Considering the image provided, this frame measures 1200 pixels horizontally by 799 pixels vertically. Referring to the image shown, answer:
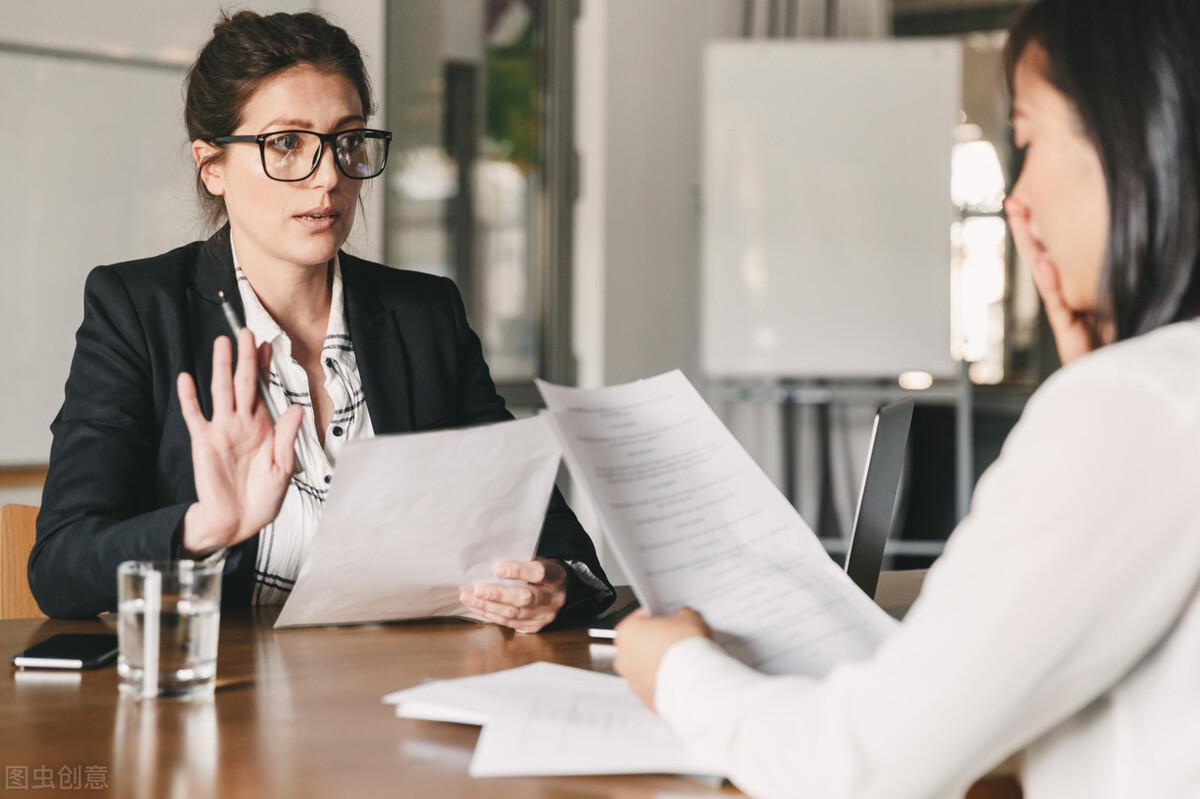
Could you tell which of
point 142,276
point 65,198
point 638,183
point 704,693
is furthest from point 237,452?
point 638,183

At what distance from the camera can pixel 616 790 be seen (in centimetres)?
87

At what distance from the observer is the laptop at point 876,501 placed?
137 centimetres

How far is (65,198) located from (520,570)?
211 centimetres

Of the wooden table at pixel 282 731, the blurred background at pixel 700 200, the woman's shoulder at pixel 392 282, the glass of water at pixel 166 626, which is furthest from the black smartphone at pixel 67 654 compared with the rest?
the blurred background at pixel 700 200

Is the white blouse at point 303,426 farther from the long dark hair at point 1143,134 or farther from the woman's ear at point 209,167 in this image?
the long dark hair at point 1143,134

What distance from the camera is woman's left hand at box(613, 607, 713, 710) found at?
35.9 inches

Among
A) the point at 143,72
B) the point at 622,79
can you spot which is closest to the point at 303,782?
the point at 143,72

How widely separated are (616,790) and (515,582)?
0.54 metres

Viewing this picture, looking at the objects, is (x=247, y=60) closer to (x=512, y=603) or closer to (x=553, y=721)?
(x=512, y=603)

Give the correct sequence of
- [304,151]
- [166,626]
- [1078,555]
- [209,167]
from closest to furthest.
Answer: [1078,555] < [166,626] < [304,151] < [209,167]

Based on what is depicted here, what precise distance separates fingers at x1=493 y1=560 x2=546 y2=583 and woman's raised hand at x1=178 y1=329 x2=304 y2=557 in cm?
25

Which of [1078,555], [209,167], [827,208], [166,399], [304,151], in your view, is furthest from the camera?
[827,208]

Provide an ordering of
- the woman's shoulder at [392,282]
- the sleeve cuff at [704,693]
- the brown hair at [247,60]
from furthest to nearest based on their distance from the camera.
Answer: the woman's shoulder at [392,282]
the brown hair at [247,60]
the sleeve cuff at [704,693]

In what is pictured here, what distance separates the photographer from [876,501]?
1406 millimetres
